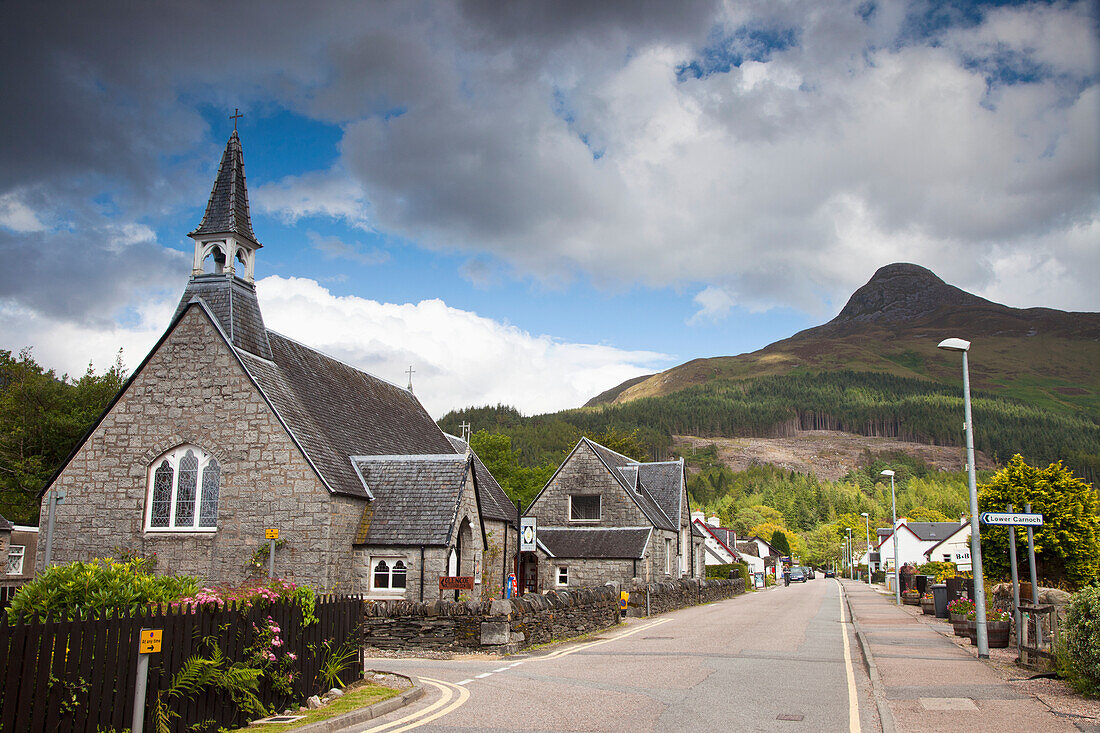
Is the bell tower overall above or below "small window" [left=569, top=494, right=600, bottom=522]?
above

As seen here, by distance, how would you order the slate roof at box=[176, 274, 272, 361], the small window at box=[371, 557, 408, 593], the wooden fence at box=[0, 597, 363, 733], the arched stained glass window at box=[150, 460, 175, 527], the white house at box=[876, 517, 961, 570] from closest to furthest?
the wooden fence at box=[0, 597, 363, 733] → the arched stained glass window at box=[150, 460, 175, 527] → the small window at box=[371, 557, 408, 593] → the slate roof at box=[176, 274, 272, 361] → the white house at box=[876, 517, 961, 570]

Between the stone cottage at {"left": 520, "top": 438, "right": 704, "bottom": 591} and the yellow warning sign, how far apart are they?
30.1m

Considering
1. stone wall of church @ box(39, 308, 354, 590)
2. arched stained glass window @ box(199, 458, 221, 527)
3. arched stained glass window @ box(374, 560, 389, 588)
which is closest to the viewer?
stone wall of church @ box(39, 308, 354, 590)

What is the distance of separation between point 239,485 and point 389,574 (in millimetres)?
5151

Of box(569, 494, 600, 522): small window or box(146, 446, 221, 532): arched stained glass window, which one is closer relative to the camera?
box(146, 446, 221, 532): arched stained glass window

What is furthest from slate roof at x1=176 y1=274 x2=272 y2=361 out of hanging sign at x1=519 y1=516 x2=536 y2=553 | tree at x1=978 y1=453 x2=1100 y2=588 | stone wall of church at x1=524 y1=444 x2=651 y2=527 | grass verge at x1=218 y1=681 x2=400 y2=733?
tree at x1=978 y1=453 x2=1100 y2=588

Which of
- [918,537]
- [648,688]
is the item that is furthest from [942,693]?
[918,537]

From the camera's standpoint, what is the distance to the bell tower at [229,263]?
25.5m

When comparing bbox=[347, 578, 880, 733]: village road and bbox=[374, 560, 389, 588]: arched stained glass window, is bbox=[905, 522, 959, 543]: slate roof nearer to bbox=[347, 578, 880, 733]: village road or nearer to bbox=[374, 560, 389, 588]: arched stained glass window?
bbox=[347, 578, 880, 733]: village road

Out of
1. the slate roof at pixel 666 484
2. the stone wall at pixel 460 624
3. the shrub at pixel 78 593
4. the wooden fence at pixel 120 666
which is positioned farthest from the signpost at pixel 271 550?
the slate roof at pixel 666 484

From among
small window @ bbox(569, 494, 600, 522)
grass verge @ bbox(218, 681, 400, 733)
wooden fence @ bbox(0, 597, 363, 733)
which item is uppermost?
small window @ bbox(569, 494, 600, 522)

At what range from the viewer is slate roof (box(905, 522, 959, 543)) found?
91812 mm

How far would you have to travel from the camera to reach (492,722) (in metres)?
9.86

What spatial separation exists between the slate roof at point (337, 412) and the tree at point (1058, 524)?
72.0 ft
